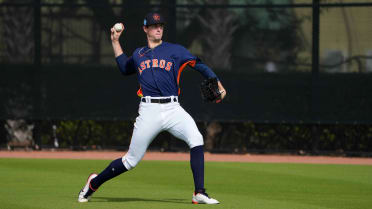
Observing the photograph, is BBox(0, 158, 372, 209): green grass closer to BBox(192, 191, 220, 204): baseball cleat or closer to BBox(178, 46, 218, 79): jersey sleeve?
BBox(192, 191, 220, 204): baseball cleat

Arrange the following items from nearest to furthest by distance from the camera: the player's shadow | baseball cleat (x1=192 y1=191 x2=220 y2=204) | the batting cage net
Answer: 1. baseball cleat (x1=192 y1=191 x2=220 y2=204)
2. the player's shadow
3. the batting cage net

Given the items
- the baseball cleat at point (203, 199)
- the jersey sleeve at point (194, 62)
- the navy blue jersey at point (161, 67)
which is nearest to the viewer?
the baseball cleat at point (203, 199)

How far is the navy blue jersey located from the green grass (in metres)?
1.16

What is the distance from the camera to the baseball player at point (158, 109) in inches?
320

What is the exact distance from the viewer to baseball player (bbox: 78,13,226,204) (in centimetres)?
814

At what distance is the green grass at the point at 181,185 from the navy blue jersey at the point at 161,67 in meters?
1.16

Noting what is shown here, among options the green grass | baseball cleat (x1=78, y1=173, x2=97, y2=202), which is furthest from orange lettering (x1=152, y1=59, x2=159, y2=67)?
the green grass

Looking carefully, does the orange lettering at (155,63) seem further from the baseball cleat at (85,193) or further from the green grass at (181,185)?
the green grass at (181,185)

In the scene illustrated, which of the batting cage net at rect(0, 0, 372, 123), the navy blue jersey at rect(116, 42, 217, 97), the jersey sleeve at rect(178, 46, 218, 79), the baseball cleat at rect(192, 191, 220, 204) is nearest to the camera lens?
the baseball cleat at rect(192, 191, 220, 204)

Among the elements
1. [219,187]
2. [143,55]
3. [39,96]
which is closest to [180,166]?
[219,187]

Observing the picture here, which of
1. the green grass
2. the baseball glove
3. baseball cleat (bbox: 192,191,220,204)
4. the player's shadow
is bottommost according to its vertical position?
the green grass

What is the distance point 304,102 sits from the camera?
15094 mm

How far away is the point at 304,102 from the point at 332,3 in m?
1.90

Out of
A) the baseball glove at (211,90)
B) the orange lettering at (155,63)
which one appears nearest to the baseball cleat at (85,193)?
the orange lettering at (155,63)
